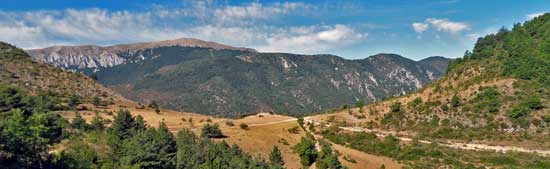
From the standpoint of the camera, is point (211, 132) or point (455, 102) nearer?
point (211, 132)

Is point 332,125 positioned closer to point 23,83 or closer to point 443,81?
point 443,81

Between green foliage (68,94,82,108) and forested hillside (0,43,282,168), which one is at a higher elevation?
green foliage (68,94,82,108)

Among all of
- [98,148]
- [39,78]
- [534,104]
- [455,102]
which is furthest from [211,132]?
[534,104]

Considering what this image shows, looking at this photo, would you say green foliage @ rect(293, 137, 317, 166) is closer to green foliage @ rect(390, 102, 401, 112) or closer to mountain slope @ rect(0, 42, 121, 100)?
green foliage @ rect(390, 102, 401, 112)

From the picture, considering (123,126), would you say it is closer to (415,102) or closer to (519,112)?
(415,102)

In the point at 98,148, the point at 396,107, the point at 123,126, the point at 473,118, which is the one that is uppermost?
the point at 396,107

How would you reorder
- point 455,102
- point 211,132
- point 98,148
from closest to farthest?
point 98,148
point 211,132
point 455,102

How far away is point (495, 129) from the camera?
284 ft

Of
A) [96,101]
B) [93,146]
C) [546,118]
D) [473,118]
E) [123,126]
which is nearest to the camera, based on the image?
[93,146]

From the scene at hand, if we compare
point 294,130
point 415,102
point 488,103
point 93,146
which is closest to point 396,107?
point 415,102

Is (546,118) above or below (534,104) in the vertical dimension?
below

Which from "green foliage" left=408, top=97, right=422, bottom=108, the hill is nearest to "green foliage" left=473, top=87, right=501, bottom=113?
the hill

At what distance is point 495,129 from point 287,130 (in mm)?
39706

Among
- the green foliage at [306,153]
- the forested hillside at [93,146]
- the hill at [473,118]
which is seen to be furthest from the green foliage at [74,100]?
the hill at [473,118]
